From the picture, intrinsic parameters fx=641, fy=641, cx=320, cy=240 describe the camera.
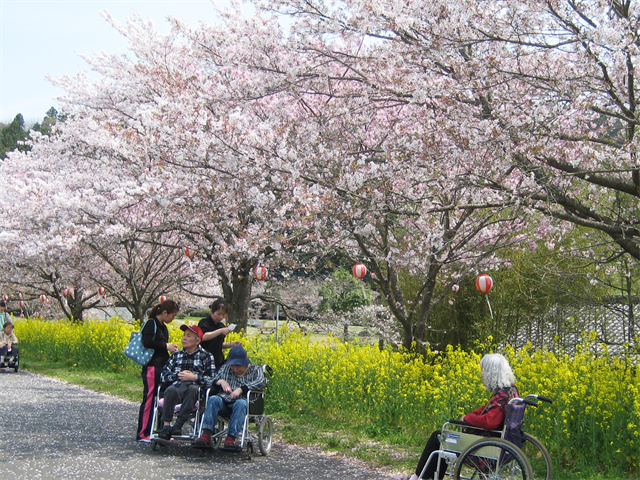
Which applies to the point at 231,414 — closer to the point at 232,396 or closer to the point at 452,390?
the point at 232,396

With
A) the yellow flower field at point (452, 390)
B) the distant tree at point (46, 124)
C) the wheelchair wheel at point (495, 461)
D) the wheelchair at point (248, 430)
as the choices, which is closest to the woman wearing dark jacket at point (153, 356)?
the wheelchair at point (248, 430)

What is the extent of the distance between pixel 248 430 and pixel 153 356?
4.55 ft

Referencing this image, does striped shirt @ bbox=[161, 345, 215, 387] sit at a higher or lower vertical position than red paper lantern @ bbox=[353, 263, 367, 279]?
lower

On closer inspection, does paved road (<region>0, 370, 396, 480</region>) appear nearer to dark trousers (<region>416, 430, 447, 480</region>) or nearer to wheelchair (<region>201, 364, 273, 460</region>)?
wheelchair (<region>201, 364, 273, 460</region>)

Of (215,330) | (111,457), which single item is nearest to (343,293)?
(215,330)

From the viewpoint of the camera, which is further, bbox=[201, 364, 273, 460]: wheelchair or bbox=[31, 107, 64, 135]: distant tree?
bbox=[31, 107, 64, 135]: distant tree

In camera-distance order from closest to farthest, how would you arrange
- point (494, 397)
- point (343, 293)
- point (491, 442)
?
1. point (491, 442)
2. point (494, 397)
3. point (343, 293)

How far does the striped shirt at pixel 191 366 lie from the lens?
673 centimetres

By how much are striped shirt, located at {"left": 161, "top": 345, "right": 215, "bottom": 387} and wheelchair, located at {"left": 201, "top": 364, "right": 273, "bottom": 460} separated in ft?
0.96

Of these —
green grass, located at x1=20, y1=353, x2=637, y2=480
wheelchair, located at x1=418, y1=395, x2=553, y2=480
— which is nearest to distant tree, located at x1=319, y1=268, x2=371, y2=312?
green grass, located at x1=20, y1=353, x2=637, y2=480

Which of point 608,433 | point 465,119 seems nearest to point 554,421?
point 608,433

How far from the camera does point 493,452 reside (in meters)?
4.30

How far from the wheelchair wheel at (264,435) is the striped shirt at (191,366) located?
2.38ft

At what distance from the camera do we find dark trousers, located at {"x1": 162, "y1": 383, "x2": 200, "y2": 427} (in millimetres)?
6387
